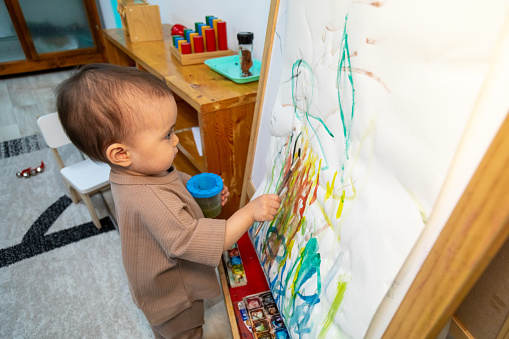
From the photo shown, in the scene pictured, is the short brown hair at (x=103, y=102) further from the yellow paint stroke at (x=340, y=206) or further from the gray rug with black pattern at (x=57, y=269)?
the gray rug with black pattern at (x=57, y=269)

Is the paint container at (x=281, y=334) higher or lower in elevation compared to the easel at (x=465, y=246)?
lower

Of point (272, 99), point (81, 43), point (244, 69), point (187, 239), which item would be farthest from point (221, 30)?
point (81, 43)

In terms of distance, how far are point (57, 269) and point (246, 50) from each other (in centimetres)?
114

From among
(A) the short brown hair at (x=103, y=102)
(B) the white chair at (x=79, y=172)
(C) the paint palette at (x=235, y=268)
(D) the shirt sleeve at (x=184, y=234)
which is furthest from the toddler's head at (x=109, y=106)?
(B) the white chair at (x=79, y=172)

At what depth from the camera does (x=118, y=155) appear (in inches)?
22.6

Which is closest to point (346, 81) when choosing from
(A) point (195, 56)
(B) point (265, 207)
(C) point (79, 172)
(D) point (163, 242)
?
(B) point (265, 207)

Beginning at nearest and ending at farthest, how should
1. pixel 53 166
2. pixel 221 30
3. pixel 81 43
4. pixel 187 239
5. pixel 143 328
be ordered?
pixel 187 239 < pixel 143 328 < pixel 221 30 < pixel 53 166 < pixel 81 43

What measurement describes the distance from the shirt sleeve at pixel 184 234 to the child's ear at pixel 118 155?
0.34 ft

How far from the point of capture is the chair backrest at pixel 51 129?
1.31m

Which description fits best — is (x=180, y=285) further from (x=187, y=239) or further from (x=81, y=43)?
(x=81, y=43)

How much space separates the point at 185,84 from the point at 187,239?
2.20ft

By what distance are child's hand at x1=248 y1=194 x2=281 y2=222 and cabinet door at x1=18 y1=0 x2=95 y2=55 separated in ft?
11.4

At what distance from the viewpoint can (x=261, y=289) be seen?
84cm

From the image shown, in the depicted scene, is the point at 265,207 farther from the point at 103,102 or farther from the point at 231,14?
the point at 231,14
